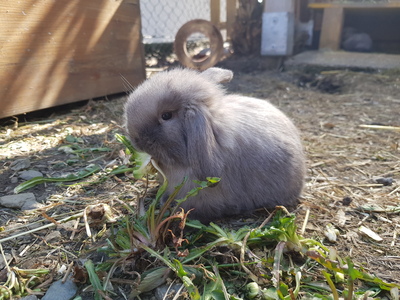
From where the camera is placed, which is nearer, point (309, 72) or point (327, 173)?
point (327, 173)

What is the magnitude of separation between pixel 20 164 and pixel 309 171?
2312 mm

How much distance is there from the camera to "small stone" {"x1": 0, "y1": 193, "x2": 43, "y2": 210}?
2.23 m

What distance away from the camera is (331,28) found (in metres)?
7.86

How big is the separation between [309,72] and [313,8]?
2.10 m

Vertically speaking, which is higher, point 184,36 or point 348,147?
point 184,36

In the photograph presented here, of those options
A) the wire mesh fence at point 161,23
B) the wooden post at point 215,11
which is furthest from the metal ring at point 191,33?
the wooden post at point 215,11

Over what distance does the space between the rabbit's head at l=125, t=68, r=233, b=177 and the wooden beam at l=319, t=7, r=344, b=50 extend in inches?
270

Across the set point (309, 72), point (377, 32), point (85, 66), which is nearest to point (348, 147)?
point (85, 66)

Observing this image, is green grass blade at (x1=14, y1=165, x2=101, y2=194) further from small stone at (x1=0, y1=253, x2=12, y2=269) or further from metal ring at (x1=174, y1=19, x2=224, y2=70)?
metal ring at (x1=174, y1=19, x2=224, y2=70)

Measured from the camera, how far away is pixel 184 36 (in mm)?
5605

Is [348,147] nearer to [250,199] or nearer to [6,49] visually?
[250,199]

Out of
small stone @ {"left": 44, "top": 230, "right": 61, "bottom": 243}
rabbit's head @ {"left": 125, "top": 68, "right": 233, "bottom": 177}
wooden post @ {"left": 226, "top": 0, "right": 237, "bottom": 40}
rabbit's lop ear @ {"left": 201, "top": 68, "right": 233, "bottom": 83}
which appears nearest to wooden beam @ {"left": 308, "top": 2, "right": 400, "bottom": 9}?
wooden post @ {"left": 226, "top": 0, "right": 237, "bottom": 40}

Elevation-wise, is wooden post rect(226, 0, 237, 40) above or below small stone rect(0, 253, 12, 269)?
above

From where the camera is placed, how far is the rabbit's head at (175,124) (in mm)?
1910
